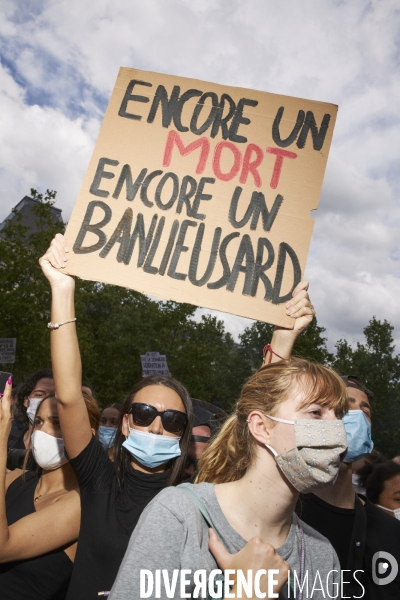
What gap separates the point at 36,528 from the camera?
220 centimetres

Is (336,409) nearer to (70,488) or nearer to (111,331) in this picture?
(70,488)

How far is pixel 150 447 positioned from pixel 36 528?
0.59 meters

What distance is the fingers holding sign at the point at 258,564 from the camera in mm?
1421

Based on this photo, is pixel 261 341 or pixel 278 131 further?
pixel 261 341

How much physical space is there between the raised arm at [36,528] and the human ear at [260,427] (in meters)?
0.95

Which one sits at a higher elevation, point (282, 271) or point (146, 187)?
point (146, 187)

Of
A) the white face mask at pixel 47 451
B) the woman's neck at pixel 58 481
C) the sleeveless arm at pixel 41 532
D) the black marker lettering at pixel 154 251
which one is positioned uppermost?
the black marker lettering at pixel 154 251

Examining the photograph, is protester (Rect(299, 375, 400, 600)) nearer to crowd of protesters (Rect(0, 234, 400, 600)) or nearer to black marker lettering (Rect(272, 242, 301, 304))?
crowd of protesters (Rect(0, 234, 400, 600))

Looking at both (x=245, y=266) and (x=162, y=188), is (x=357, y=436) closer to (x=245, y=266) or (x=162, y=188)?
(x=245, y=266)

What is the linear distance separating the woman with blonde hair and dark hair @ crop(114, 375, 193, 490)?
1.13 feet

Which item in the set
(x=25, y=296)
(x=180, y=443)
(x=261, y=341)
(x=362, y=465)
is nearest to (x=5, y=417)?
(x=180, y=443)

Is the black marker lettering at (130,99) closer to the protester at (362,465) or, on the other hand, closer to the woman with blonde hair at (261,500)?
the woman with blonde hair at (261,500)

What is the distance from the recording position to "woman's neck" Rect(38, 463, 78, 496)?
103 inches

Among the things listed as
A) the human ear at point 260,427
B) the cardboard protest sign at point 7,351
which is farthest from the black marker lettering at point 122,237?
the cardboard protest sign at point 7,351
